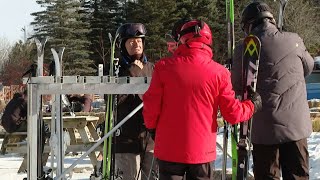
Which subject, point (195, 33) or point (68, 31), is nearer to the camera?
point (195, 33)

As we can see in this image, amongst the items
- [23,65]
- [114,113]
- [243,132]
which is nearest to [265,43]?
[243,132]

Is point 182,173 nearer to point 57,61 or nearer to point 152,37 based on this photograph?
point 57,61

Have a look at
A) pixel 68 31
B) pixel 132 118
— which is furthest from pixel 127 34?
pixel 68 31

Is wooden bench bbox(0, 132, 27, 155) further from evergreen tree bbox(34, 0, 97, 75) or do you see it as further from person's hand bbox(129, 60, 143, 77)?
evergreen tree bbox(34, 0, 97, 75)

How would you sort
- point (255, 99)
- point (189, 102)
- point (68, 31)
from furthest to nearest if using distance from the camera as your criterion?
point (68, 31) → point (255, 99) → point (189, 102)

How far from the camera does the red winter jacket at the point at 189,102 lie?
3008 mm

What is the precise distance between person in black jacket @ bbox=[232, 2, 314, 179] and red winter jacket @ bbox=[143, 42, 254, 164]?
1.83 feet

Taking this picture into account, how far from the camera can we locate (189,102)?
3014 mm

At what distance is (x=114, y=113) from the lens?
167 inches

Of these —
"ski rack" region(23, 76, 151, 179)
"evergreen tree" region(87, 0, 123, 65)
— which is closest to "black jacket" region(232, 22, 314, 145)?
"ski rack" region(23, 76, 151, 179)

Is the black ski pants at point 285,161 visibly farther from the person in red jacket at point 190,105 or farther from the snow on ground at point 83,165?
the snow on ground at point 83,165

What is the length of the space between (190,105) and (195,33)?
0.45 metres

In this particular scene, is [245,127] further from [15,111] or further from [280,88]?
[15,111]

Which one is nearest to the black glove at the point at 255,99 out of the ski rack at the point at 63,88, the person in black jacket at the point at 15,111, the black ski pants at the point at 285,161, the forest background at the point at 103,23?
the black ski pants at the point at 285,161
